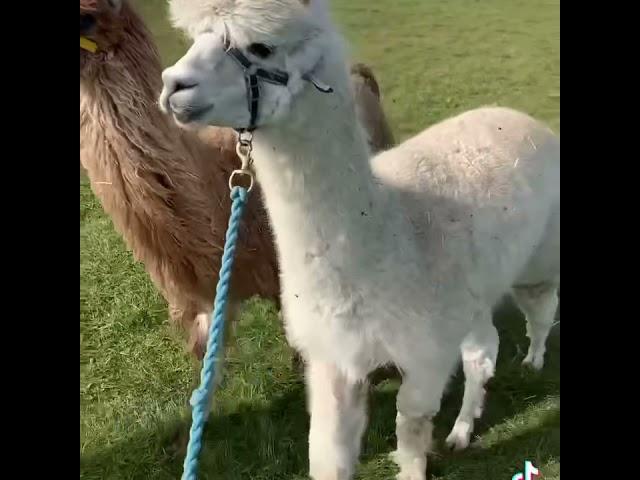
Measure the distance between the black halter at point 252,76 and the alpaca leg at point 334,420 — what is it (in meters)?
0.86

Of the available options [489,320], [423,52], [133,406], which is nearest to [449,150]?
[489,320]

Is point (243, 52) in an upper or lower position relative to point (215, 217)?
upper

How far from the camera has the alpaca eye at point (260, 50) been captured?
1278 millimetres

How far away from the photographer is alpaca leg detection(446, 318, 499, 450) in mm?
2305

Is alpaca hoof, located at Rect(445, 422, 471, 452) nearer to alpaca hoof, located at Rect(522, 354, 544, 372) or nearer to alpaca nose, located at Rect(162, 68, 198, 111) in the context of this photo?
alpaca hoof, located at Rect(522, 354, 544, 372)

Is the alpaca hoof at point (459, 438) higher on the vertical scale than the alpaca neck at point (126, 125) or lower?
lower

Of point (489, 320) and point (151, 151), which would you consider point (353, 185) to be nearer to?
point (151, 151)

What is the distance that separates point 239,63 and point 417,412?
3.83 feet

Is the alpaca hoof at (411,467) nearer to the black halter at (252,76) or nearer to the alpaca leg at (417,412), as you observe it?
the alpaca leg at (417,412)

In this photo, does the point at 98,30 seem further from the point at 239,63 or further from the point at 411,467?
the point at 411,467

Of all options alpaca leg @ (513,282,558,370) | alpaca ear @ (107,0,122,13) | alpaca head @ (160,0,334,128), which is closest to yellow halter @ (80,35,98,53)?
alpaca ear @ (107,0,122,13)

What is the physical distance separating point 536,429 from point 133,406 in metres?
1.63

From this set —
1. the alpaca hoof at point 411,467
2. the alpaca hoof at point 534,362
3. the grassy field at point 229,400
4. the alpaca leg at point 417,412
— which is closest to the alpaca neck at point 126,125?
the grassy field at point 229,400

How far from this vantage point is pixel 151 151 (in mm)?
1923
